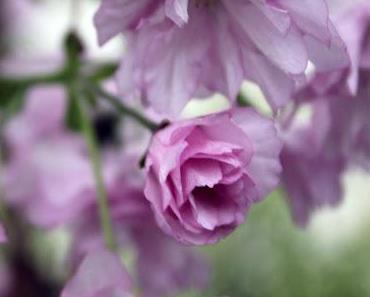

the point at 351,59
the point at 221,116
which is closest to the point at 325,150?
the point at 351,59

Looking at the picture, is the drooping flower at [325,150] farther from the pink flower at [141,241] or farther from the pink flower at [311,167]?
the pink flower at [141,241]

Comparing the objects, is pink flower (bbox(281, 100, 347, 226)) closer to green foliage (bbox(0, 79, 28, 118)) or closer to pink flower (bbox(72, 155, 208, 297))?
pink flower (bbox(72, 155, 208, 297))

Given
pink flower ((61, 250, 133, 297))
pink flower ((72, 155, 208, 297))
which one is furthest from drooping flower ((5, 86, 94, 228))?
pink flower ((61, 250, 133, 297))

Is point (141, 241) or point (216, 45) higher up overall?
point (216, 45)

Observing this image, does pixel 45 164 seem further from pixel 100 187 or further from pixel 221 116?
pixel 221 116

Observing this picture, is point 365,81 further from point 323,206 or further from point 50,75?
point 50,75

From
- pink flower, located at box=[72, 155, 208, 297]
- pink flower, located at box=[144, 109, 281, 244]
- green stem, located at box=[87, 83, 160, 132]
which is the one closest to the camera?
pink flower, located at box=[144, 109, 281, 244]

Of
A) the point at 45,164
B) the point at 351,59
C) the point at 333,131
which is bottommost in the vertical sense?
the point at 45,164

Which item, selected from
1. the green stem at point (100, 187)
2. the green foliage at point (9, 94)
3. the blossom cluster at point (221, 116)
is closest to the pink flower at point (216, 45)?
the blossom cluster at point (221, 116)
